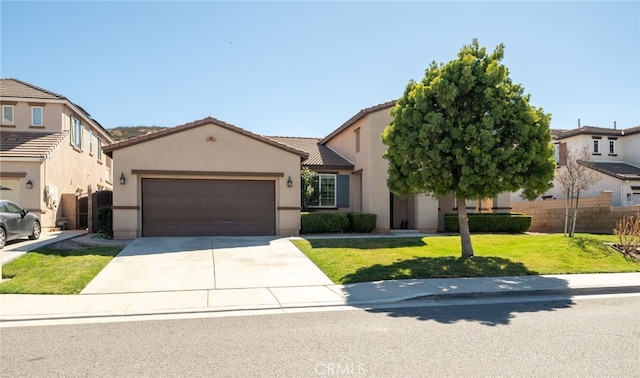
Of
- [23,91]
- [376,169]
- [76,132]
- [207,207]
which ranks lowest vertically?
[207,207]

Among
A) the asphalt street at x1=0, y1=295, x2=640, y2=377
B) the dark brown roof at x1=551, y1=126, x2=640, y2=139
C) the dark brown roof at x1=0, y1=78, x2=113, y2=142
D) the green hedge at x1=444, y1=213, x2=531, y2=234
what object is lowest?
the asphalt street at x1=0, y1=295, x2=640, y2=377

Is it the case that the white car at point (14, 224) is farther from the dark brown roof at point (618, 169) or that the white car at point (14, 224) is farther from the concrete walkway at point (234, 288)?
the dark brown roof at point (618, 169)

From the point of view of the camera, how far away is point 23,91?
21375 mm

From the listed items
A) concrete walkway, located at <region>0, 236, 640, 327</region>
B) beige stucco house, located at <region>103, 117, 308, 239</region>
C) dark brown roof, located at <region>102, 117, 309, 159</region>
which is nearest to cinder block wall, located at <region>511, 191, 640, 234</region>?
concrete walkway, located at <region>0, 236, 640, 327</region>

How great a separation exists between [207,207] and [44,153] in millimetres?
7965

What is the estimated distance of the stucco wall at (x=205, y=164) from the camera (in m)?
16.3

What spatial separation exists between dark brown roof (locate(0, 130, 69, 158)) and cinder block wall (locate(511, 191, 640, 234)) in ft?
79.4

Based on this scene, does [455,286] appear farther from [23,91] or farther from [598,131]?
[598,131]

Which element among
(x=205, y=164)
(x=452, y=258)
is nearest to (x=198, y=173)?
(x=205, y=164)

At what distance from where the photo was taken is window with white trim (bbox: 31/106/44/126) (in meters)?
21.1

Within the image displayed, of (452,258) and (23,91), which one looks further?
(23,91)

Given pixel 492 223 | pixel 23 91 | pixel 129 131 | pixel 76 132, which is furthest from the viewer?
pixel 129 131

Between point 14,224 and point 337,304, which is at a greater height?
point 14,224

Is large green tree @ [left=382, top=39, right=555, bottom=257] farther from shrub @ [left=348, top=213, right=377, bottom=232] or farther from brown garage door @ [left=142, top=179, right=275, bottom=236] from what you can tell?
brown garage door @ [left=142, top=179, right=275, bottom=236]
